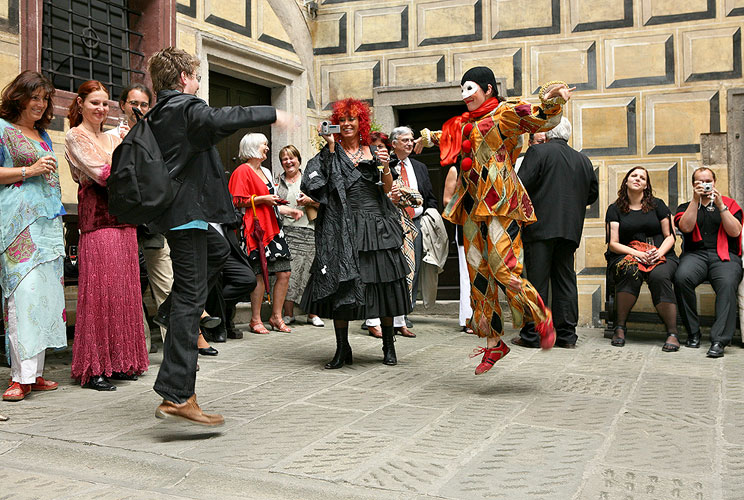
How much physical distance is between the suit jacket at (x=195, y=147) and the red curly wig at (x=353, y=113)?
6.10 ft

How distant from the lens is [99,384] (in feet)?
15.4

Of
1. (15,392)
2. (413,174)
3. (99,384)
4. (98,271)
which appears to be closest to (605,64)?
(413,174)

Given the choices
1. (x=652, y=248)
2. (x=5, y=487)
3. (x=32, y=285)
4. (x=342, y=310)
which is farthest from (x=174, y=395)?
(x=652, y=248)

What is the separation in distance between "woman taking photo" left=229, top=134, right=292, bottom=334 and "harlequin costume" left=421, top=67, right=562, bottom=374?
2.49m

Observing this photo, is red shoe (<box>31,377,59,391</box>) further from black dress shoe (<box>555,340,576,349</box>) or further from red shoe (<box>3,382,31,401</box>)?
black dress shoe (<box>555,340,576,349</box>)

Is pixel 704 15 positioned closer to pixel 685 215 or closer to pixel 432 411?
pixel 685 215

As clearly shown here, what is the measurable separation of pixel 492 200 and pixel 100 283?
248cm

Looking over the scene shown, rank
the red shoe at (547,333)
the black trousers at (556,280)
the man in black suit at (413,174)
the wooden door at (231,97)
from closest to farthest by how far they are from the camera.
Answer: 1. the red shoe at (547,333)
2. the black trousers at (556,280)
3. the man in black suit at (413,174)
4. the wooden door at (231,97)

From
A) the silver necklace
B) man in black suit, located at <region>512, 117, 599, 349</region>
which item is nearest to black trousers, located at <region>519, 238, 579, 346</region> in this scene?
man in black suit, located at <region>512, 117, 599, 349</region>

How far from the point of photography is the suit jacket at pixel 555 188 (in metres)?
6.67

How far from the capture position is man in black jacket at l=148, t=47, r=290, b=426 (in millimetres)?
3449

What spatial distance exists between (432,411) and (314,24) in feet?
23.5

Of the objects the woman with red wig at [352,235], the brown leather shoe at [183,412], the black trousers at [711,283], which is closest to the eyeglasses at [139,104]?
the woman with red wig at [352,235]

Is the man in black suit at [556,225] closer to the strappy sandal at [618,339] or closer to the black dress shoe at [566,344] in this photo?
the black dress shoe at [566,344]
